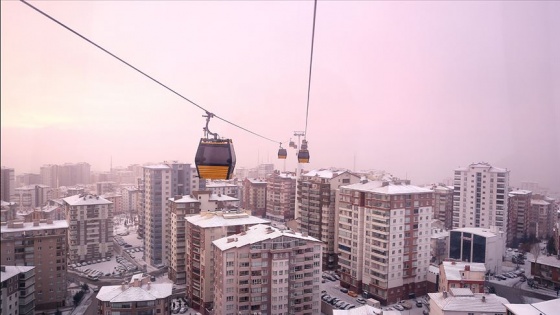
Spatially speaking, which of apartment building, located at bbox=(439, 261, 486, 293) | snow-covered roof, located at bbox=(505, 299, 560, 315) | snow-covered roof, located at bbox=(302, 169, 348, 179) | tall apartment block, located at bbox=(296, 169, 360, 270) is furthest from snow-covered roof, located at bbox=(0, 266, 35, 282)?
snow-covered roof, located at bbox=(302, 169, 348, 179)

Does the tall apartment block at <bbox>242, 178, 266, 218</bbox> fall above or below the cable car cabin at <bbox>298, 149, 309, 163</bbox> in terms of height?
below

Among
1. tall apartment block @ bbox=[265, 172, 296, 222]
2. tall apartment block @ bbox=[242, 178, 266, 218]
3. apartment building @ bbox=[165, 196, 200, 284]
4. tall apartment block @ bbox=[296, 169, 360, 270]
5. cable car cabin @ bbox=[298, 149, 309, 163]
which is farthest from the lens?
tall apartment block @ bbox=[242, 178, 266, 218]

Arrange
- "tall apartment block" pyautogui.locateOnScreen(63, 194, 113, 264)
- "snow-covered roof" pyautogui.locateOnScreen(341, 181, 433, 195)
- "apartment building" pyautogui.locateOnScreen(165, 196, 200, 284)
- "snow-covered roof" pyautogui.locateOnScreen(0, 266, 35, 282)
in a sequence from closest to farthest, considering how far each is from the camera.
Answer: "snow-covered roof" pyautogui.locateOnScreen(0, 266, 35, 282) < "snow-covered roof" pyautogui.locateOnScreen(341, 181, 433, 195) < "apartment building" pyautogui.locateOnScreen(165, 196, 200, 284) < "tall apartment block" pyautogui.locateOnScreen(63, 194, 113, 264)

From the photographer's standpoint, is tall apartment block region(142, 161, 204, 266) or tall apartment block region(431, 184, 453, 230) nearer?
tall apartment block region(142, 161, 204, 266)

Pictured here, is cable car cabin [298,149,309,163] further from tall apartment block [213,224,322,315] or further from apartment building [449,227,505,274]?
apartment building [449,227,505,274]

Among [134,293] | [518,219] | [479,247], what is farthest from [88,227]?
[518,219]

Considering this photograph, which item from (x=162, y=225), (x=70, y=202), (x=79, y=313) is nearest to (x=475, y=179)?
(x=162, y=225)

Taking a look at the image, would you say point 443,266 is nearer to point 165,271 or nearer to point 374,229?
point 374,229

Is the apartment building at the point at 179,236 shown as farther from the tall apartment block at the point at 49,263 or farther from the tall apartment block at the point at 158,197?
the tall apartment block at the point at 49,263
